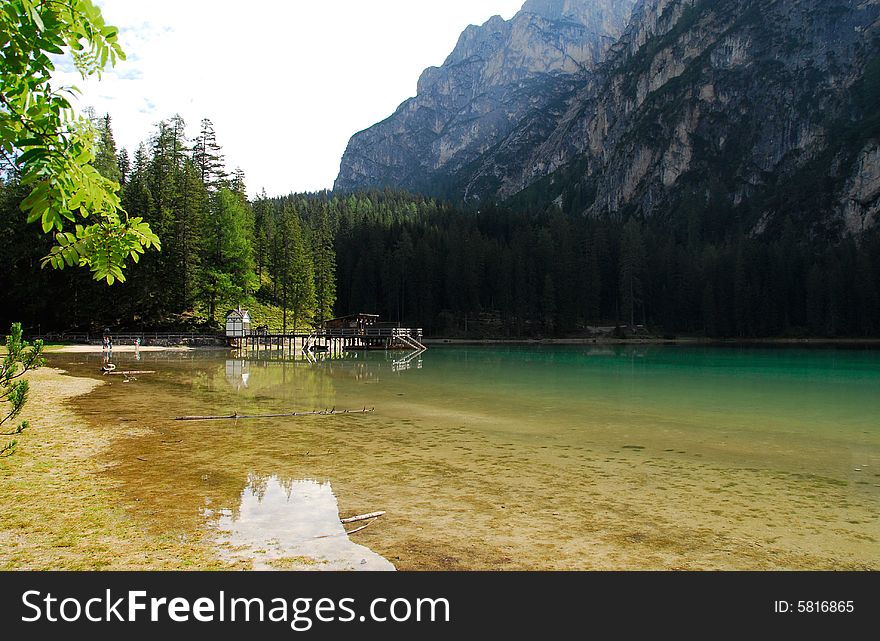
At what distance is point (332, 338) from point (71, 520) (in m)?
64.7

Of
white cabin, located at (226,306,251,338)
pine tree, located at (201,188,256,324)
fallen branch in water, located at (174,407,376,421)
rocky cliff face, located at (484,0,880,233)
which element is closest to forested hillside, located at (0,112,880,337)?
pine tree, located at (201,188,256,324)

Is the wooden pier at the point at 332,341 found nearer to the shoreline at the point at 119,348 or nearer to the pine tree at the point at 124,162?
the shoreline at the point at 119,348

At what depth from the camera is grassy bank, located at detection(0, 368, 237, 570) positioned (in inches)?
267

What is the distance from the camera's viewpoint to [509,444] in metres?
15.6

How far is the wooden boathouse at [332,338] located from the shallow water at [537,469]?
37.1 meters

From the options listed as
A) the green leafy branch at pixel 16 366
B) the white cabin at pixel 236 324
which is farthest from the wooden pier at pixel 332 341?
the green leafy branch at pixel 16 366

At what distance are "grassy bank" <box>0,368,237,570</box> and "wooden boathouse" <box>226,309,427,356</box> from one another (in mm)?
45019

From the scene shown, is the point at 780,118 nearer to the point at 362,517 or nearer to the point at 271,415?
the point at 271,415

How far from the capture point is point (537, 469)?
41.4 ft

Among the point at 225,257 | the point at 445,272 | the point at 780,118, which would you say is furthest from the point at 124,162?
the point at 780,118

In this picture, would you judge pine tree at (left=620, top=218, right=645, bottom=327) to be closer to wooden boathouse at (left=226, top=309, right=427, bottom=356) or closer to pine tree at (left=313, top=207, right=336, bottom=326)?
wooden boathouse at (left=226, top=309, right=427, bottom=356)

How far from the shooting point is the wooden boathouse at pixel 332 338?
64.4 meters

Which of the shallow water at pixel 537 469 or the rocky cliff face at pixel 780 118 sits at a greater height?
the rocky cliff face at pixel 780 118
